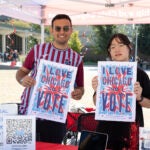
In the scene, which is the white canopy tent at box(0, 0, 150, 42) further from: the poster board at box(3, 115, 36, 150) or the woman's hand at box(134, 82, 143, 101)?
the poster board at box(3, 115, 36, 150)

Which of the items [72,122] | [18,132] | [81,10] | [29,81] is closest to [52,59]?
[29,81]

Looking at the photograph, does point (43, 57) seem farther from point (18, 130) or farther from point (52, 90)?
point (18, 130)

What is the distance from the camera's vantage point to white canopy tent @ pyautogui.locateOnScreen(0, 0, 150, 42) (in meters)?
5.31

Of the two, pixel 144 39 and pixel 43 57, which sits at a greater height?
pixel 144 39

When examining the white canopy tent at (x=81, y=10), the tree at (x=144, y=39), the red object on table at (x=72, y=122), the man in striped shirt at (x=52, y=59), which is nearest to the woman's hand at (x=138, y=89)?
the man in striped shirt at (x=52, y=59)

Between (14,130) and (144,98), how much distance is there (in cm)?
91

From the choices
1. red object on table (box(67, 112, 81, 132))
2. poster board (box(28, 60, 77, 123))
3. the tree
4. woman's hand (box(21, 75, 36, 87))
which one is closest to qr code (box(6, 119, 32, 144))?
poster board (box(28, 60, 77, 123))

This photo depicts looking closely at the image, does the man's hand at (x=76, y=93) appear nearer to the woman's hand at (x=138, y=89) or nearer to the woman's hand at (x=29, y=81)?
the woman's hand at (x=29, y=81)

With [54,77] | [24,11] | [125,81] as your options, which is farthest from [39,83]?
[24,11]

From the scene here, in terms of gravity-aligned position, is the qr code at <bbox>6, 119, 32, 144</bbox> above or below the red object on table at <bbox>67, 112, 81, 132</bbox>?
above

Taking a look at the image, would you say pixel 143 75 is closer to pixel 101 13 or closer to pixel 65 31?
pixel 65 31

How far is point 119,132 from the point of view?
2.40 m

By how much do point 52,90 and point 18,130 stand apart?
463mm

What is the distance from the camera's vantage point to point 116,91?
7.68ft
